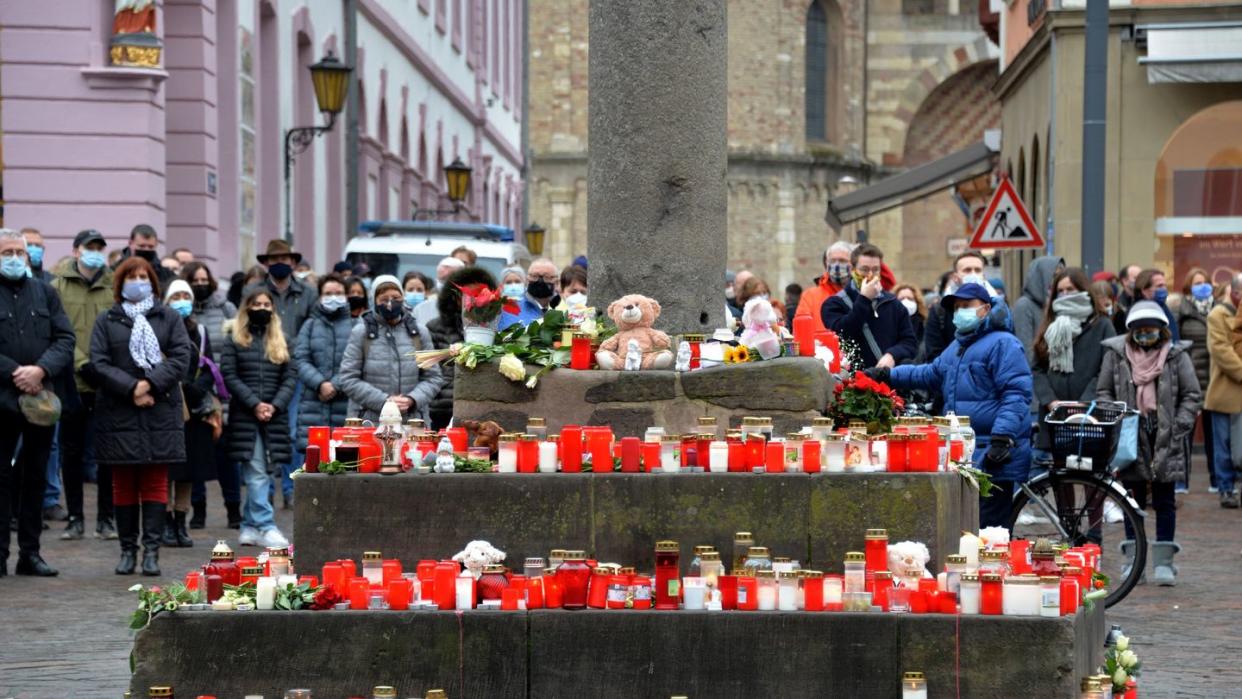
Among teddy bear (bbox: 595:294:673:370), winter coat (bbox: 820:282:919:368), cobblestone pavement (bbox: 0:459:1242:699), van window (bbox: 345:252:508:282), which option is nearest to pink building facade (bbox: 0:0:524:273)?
van window (bbox: 345:252:508:282)

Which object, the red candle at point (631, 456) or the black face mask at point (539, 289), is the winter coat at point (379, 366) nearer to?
the black face mask at point (539, 289)

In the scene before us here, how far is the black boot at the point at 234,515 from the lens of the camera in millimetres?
16672

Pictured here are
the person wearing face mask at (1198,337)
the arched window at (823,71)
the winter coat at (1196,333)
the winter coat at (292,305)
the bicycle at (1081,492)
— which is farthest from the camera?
A: the arched window at (823,71)

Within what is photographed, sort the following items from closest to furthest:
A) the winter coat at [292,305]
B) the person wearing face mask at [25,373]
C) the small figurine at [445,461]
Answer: the small figurine at [445,461], the person wearing face mask at [25,373], the winter coat at [292,305]

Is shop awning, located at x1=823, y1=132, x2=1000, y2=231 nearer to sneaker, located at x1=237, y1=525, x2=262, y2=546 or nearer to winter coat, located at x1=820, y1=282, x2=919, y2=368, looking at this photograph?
sneaker, located at x1=237, y1=525, x2=262, y2=546

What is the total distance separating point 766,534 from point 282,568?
182 centimetres

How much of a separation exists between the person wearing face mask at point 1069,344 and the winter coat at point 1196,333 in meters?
5.34

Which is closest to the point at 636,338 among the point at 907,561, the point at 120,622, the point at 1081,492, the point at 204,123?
the point at 907,561

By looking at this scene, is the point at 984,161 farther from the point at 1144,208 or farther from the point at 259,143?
the point at 259,143

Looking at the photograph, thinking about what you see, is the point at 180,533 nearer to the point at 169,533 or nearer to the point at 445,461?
the point at 169,533

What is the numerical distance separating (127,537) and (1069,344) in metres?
6.40

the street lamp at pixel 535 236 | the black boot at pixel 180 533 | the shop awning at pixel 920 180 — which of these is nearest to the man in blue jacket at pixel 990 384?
the black boot at pixel 180 533

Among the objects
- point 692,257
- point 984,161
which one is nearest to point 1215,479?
point 692,257

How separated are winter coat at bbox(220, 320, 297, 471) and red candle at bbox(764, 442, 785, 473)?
7.49m
